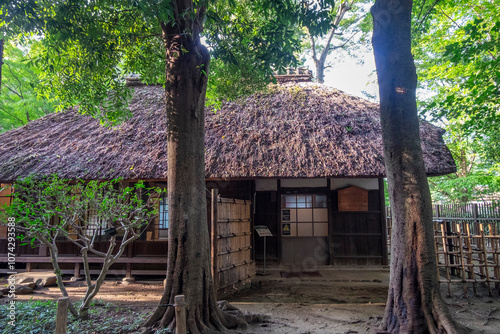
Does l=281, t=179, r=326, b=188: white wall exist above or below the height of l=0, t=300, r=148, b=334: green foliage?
above

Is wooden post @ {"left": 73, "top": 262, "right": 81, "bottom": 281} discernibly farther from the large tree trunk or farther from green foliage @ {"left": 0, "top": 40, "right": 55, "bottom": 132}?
green foliage @ {"left": 0, "top": 40, "right": 55, "bottom": 132}

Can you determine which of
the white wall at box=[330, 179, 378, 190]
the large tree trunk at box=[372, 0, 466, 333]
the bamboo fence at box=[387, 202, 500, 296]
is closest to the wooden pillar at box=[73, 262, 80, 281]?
the white wall at box=[330, 179, 378, 190]

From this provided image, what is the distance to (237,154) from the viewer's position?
738 centimetres

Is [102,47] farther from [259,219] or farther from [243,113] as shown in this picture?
[259,219]

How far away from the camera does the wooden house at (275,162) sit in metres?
7.16

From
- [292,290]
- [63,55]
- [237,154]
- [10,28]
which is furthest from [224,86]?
[292,290]

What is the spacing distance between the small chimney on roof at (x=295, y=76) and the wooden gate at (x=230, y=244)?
5643 mm

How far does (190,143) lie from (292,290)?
3953 millimetres

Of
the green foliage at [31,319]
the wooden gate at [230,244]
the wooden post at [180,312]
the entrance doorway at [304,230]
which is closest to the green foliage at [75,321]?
the green foliage at [31,319]

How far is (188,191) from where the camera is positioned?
427cm

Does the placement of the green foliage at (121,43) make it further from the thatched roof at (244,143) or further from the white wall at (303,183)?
the white wall at (303,183)

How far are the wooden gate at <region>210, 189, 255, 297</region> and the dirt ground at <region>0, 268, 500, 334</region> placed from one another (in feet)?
0.99

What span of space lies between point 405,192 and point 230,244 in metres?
3.56

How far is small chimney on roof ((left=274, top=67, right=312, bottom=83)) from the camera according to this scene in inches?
443
